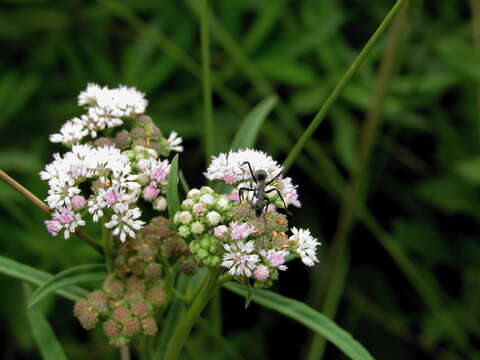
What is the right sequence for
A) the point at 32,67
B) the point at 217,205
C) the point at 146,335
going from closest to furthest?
1. the point at 217,205
2. the point at 146,335
3. the point at 32,67

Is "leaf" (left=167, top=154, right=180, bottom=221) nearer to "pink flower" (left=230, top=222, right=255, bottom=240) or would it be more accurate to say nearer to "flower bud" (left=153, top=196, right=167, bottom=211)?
"flower bud" (left=153, top=196, right=167, bottom=211)

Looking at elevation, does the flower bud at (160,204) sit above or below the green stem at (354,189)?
below

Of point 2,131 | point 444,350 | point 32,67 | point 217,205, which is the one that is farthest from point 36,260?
point 444,350

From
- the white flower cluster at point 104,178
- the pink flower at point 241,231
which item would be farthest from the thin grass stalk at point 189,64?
the pink flower at point 241,231

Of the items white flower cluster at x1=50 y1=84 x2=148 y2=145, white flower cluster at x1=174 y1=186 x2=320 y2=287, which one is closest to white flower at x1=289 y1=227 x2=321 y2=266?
white flower cluster at x1=174 y1=186 x2=320 y2=287

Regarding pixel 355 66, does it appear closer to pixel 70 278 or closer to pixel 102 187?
pixel 102 187

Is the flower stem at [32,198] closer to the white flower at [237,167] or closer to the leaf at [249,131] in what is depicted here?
the white flower at [237,167]

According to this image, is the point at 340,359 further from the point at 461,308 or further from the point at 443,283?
the point at 443,283
